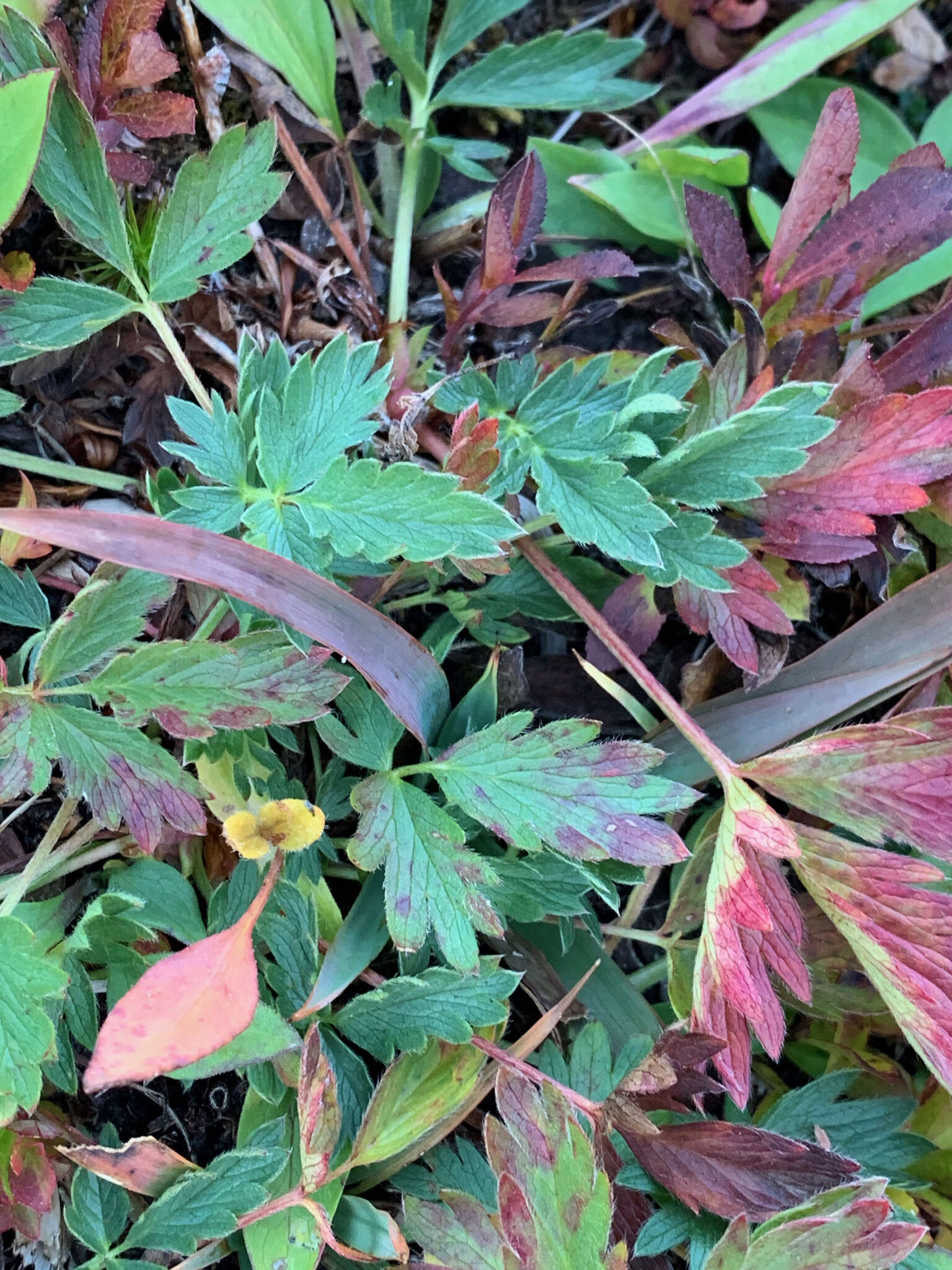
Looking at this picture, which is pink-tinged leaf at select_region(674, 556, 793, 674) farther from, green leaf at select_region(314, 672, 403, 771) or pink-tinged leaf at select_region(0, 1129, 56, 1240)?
pink-tinged leaf at select_region(0, 1129, 56, 1240)

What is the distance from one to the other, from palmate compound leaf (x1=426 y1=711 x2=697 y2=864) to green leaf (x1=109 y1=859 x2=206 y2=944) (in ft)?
0.97

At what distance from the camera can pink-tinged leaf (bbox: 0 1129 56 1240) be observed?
2.86ft

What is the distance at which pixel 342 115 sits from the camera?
1.23 metres

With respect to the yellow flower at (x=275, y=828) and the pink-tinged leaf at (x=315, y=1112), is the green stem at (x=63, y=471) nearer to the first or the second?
the yellow flower at (x=275, y=828)

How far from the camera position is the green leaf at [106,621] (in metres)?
0.84

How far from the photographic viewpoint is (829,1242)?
2.63 feet

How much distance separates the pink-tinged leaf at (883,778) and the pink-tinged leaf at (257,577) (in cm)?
38

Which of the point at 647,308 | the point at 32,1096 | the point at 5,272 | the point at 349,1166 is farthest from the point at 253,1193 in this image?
the point at 647,308

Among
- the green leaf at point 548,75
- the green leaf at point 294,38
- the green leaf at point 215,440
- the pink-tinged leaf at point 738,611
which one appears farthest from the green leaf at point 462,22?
the pink-tinged leaf at point 738,611

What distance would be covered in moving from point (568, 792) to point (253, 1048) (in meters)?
0.38

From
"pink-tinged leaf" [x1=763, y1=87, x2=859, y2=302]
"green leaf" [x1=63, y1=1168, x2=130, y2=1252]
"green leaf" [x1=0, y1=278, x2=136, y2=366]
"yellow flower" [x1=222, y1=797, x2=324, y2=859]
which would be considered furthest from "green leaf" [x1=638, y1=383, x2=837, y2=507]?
"green leaf" [x1=63, y1=1168, x2=130, y2=1252]

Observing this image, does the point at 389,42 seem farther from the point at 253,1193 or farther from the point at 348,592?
the point at 253,1193

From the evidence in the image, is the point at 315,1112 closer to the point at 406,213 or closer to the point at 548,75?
the point at 406,213

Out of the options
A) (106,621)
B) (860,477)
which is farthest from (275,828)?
(860,477)
